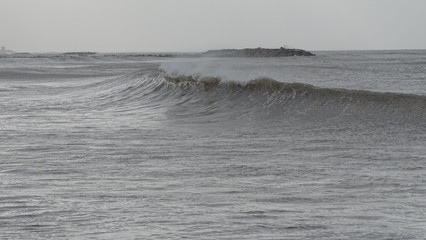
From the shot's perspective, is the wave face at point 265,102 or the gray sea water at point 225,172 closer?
the gray sea water at point 225,172

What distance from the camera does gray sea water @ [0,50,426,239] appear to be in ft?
17.0

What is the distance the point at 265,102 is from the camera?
1608 centimetres

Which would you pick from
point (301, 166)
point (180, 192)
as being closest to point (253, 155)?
point (301, 166)

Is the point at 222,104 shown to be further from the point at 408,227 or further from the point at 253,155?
the point at 408,227

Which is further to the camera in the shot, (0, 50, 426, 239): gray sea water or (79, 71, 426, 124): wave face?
(79, 71, 426, 124): wave face

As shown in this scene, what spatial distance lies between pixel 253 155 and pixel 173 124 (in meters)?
4.55

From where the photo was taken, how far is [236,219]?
209 inches

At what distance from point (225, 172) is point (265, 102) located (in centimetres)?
880

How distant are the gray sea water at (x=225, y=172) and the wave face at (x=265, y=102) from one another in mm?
70

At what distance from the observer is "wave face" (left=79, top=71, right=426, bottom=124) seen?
13.2m

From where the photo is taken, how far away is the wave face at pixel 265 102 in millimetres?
13164

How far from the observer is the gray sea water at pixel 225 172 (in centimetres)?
517

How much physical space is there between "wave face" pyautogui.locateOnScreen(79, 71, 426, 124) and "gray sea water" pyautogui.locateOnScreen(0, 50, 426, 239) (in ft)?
0.23

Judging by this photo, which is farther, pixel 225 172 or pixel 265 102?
pixel 265 102
